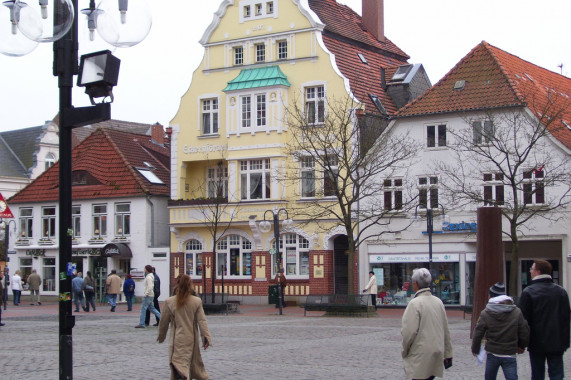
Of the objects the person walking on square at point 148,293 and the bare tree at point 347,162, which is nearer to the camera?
the person walking on square at point 148,293

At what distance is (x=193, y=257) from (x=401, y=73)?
1387cm

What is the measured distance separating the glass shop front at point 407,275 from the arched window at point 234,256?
6.58 metres

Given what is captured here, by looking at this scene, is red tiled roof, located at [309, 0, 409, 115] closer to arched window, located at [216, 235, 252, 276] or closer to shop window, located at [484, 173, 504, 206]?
shop window, located at [484, 173, 504, 206]

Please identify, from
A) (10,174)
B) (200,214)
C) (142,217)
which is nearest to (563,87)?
(200,214)

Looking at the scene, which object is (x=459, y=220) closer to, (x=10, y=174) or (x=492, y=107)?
(x=492, y=107)

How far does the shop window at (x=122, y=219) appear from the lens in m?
49.3

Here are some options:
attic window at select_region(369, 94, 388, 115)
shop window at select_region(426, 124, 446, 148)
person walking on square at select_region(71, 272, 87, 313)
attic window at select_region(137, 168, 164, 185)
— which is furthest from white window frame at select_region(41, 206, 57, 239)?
shop window at select_region(426, 124, 446, 148)

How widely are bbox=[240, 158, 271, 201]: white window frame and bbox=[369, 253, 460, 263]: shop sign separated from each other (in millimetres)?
6111

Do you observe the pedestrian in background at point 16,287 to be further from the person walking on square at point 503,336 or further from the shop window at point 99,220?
the person walking on square at point 503,336

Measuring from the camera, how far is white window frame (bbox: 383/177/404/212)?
41.4m

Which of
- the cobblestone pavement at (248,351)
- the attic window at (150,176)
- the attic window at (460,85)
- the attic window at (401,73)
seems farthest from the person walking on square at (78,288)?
the attic window at (401,73)

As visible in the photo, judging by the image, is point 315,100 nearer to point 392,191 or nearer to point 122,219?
point 392,191

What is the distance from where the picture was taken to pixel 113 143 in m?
51.6

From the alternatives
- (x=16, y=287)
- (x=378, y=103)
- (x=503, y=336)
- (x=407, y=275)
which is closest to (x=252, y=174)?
(x=378, y=103)
